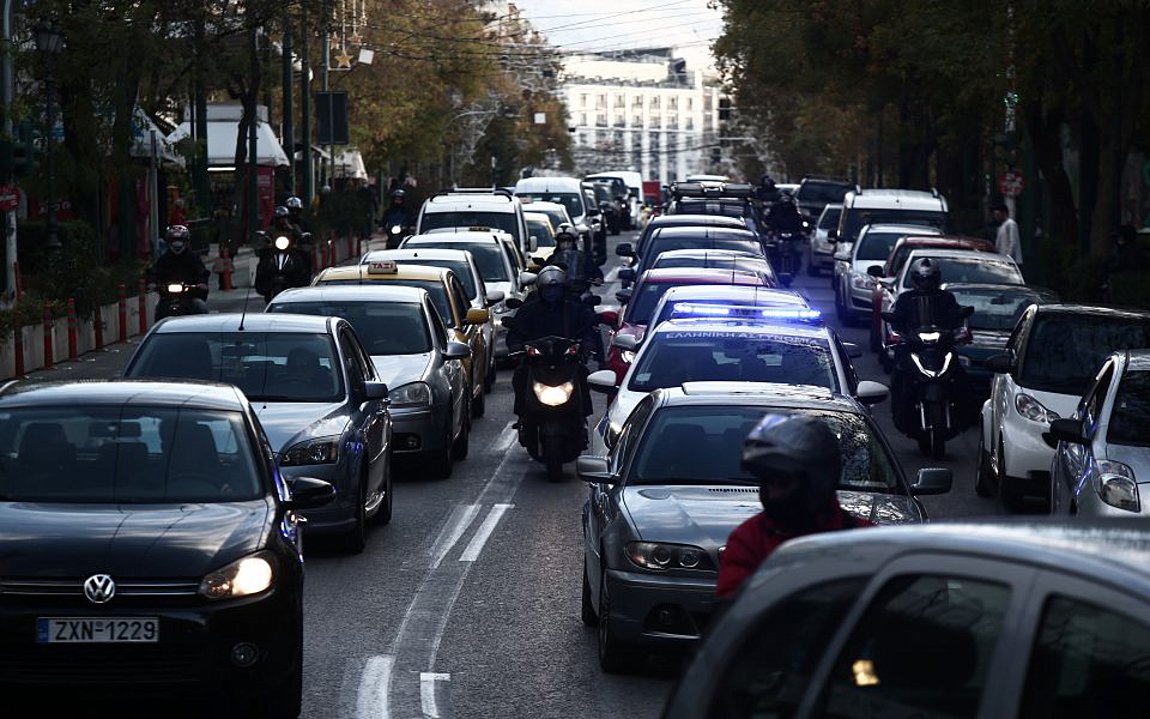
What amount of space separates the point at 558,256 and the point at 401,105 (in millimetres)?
55370

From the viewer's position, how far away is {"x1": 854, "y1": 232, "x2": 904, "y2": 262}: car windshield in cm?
3569

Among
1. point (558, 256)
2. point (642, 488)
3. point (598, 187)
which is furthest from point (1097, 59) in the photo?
point (598, 187)

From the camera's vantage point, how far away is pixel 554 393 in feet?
58.3

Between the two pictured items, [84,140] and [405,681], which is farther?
[84,140]

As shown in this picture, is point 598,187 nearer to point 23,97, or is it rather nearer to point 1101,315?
point 23,97

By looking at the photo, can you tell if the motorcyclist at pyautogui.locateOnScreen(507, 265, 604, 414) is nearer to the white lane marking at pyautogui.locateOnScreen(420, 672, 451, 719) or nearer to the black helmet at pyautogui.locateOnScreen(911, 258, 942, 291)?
the black helmet at pyautogui.locateOnScreen(911, 258, 942, 291)

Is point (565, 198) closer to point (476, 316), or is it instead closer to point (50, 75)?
point (50, 75)

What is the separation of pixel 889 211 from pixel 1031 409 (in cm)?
2463

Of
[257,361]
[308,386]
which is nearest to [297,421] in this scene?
[308,386]

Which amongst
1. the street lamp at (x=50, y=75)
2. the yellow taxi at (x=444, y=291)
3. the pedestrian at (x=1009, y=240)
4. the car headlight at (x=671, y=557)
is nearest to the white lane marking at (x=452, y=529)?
the car headlight at (x=671, y=557)

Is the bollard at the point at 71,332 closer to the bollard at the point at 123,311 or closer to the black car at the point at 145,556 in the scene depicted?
the bollard at the point at 123,311

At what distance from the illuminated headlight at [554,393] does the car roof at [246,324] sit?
302cm

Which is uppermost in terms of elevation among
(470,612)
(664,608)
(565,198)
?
(664,608)

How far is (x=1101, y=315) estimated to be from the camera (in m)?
17.3
